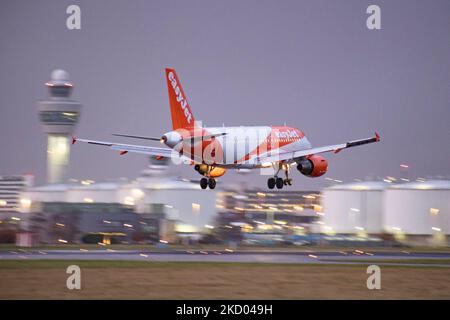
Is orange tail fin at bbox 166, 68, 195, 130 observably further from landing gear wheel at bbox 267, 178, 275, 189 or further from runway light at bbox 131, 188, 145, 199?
runway light at bbox 131, 188, 145, 199

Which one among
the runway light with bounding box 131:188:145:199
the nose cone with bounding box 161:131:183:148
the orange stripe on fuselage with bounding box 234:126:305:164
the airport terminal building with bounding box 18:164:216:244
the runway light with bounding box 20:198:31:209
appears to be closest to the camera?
the nose cone with bounding box 161:131:183:148

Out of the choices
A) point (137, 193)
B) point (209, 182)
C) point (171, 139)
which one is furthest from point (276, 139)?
point (137, 193)

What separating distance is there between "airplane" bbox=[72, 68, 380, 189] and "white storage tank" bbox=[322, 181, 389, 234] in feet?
213

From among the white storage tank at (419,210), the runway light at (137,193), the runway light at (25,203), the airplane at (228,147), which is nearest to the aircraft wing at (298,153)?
the airplane at (228,147)

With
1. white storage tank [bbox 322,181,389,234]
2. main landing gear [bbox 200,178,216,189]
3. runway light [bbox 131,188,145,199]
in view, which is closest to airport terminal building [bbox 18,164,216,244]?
runway light [bbox 131,188,145,199]

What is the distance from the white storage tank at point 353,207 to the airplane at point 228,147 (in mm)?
64887

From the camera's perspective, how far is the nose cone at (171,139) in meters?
75.8

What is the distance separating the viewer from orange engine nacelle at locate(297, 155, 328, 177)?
3499 inches

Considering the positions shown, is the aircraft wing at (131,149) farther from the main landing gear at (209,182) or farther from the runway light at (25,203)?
the runway light at (25,203)

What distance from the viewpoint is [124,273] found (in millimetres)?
67188

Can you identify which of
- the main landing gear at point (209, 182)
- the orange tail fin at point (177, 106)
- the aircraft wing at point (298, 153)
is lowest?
the main landing gear at point (209, 182)

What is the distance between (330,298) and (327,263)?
2203 cm

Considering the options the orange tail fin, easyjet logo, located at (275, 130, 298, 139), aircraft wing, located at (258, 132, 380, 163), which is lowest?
aircraft wing, located at (258, 132, 380, 163)
